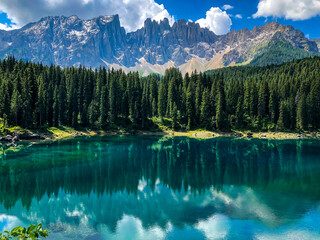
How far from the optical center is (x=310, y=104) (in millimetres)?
110625

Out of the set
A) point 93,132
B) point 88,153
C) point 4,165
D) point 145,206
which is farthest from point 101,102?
point 145,206

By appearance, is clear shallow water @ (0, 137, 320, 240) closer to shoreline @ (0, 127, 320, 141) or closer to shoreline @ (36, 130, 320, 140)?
shoreline @ (0, 127, 320, 141)

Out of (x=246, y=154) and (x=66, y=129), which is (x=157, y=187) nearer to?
(x=246, y=154)

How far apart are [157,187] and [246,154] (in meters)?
36.2

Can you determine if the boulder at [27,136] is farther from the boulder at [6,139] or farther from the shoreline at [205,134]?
the shoreline at [205,134]

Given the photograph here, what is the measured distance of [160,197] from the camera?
32.4 meters

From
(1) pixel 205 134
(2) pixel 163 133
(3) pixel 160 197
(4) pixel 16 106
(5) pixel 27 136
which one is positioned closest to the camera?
(3) pixel 160 197

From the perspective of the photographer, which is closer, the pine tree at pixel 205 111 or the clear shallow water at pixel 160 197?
the clear shallow water at pixel 160 197

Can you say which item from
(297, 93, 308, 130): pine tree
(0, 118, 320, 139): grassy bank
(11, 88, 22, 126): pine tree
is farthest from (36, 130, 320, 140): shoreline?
(11, 88, 22, 126): pine tree

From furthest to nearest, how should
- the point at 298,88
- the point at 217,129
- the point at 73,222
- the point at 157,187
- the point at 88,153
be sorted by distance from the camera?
1. the point at 298,88
2. the point at 217,129
3. the point at 88,153
4. the point at 157,187
5. the point at 73,222

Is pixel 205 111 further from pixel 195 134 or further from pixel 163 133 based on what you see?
pixel 163 133

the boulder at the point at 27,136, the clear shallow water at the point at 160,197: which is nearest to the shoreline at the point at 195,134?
the boulder at the point at 27,136

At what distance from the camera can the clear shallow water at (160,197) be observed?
2345 centimetres

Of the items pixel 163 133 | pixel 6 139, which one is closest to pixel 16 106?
pixel 6 139
